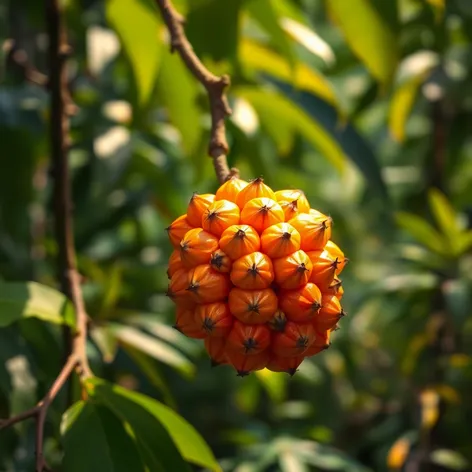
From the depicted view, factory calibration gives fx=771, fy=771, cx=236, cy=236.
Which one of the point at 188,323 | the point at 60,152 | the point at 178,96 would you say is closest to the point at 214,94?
the point at 188,323

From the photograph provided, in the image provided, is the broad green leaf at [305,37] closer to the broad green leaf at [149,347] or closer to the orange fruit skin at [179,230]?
the broad green leaf at [149,347]

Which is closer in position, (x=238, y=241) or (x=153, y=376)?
(x=238, y=241)

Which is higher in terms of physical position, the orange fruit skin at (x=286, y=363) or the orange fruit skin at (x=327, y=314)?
the orange fruit skin at (x=327, y=314)

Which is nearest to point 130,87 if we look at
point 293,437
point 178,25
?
point 178,25

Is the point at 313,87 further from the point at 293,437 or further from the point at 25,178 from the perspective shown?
the point at 293,437

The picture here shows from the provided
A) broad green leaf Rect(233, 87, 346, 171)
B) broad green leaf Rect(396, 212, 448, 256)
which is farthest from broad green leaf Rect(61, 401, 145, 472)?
broad green leaf Rect(396, 212, 448, 256)

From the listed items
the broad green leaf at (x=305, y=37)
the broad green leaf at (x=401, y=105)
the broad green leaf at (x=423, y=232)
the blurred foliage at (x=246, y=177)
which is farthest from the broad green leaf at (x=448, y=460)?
the broad green leaf at (x=305, y=37)

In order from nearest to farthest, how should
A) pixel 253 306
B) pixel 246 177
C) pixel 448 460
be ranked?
pixel 253 306 → pixel 448 460 → pixel 246 177

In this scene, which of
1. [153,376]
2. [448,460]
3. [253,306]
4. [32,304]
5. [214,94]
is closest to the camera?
[253,306]

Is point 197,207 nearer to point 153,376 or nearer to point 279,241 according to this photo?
point 279,241
